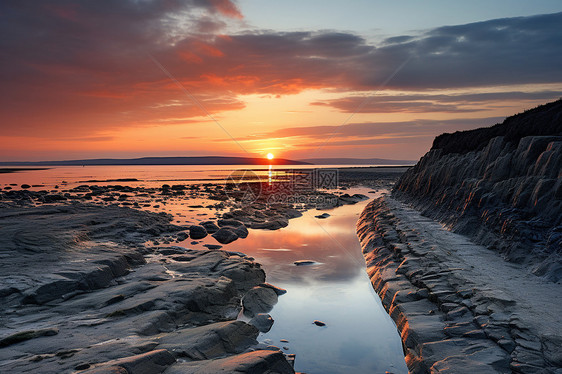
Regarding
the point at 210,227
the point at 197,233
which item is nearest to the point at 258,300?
the point at 197,233

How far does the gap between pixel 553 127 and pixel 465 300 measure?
12.9 metres

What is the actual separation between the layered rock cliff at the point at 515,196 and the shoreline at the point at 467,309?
75 cm

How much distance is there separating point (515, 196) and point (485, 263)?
13.0 ft

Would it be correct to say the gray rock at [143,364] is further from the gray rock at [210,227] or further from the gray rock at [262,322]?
the gray rock at [210,227]

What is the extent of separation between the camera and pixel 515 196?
1148cm

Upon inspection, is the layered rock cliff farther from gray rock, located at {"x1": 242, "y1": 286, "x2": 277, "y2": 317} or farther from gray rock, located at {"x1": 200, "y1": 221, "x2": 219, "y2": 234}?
gray rock, located at {"x1": 200, "y1": 221, "x2": 219, "y2": 234}

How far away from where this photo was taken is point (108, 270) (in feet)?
29.5

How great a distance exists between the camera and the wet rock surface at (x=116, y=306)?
15.9 ft

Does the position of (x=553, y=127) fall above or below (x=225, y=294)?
above

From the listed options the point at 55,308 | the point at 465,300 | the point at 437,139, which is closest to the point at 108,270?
the point at 55,308

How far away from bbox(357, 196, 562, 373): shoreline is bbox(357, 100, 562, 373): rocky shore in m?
0.02

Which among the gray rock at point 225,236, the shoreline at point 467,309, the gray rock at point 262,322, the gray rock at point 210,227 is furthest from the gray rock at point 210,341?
the gray rock at point 210,227

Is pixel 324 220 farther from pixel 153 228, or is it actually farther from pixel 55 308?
pixel 55 308

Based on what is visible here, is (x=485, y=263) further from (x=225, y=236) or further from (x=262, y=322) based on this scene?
(x=225, y=236)
